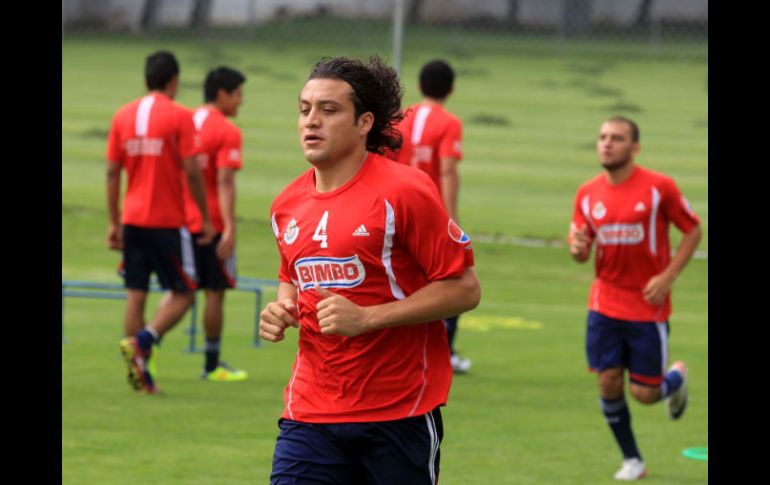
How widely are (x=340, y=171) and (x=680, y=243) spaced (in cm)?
416

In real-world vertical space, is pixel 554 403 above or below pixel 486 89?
below

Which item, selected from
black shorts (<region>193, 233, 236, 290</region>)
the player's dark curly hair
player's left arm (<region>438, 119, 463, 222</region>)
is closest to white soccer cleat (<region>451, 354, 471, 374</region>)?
player's left arm (<region>438, 119, 463, 222</region>)

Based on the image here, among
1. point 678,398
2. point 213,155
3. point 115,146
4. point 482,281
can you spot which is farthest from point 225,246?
point 482,281

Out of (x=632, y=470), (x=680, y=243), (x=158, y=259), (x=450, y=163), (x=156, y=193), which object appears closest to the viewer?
(x=632, y=470)

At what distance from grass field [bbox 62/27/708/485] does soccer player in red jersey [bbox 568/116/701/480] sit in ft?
1.95

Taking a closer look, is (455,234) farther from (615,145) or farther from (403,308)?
(615,145)

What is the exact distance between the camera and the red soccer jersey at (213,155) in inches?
444

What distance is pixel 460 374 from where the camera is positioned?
12.0m

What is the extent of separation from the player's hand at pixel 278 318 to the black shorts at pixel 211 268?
20.5 feet

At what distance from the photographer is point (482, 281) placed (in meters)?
17.5

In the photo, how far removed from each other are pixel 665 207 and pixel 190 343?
17.6ft

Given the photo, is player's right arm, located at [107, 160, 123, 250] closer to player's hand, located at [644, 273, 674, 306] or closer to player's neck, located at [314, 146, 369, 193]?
player's hand, located at [644, 273, 674, 306]
